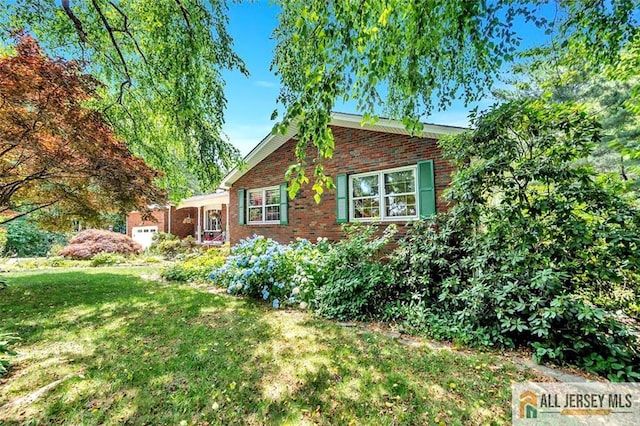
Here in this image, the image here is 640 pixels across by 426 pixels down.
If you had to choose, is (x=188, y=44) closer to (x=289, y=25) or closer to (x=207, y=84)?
(x=207, y=84)

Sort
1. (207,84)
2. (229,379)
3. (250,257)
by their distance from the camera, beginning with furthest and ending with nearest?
(250,257)
(207,84)
(229,379)

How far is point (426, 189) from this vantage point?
6.72m

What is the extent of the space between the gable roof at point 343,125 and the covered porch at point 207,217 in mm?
4537

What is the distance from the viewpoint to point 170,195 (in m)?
7.35

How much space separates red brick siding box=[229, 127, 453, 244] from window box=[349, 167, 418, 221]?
0.86ft

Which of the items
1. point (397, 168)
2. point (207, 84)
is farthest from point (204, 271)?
point (397, 168)

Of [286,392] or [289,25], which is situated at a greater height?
[289,25]

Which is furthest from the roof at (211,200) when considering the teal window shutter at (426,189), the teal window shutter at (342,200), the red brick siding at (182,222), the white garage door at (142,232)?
the teal window shutter at (426,189)

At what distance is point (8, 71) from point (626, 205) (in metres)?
8.39

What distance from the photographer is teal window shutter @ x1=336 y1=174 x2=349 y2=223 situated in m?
8.10

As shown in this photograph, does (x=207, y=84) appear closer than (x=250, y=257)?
Yes

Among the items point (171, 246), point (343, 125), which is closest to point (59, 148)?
point (343, 125)

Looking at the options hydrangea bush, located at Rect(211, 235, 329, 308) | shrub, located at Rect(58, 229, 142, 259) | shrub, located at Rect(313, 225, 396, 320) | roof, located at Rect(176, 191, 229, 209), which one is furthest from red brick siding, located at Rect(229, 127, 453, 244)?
shrub, located at Rect(58, 229, 142, 259)

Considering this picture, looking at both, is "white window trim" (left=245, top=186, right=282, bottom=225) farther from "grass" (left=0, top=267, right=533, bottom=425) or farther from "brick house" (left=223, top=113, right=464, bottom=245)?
"grass" (left=0, top=267, right=533, bottom=425)
